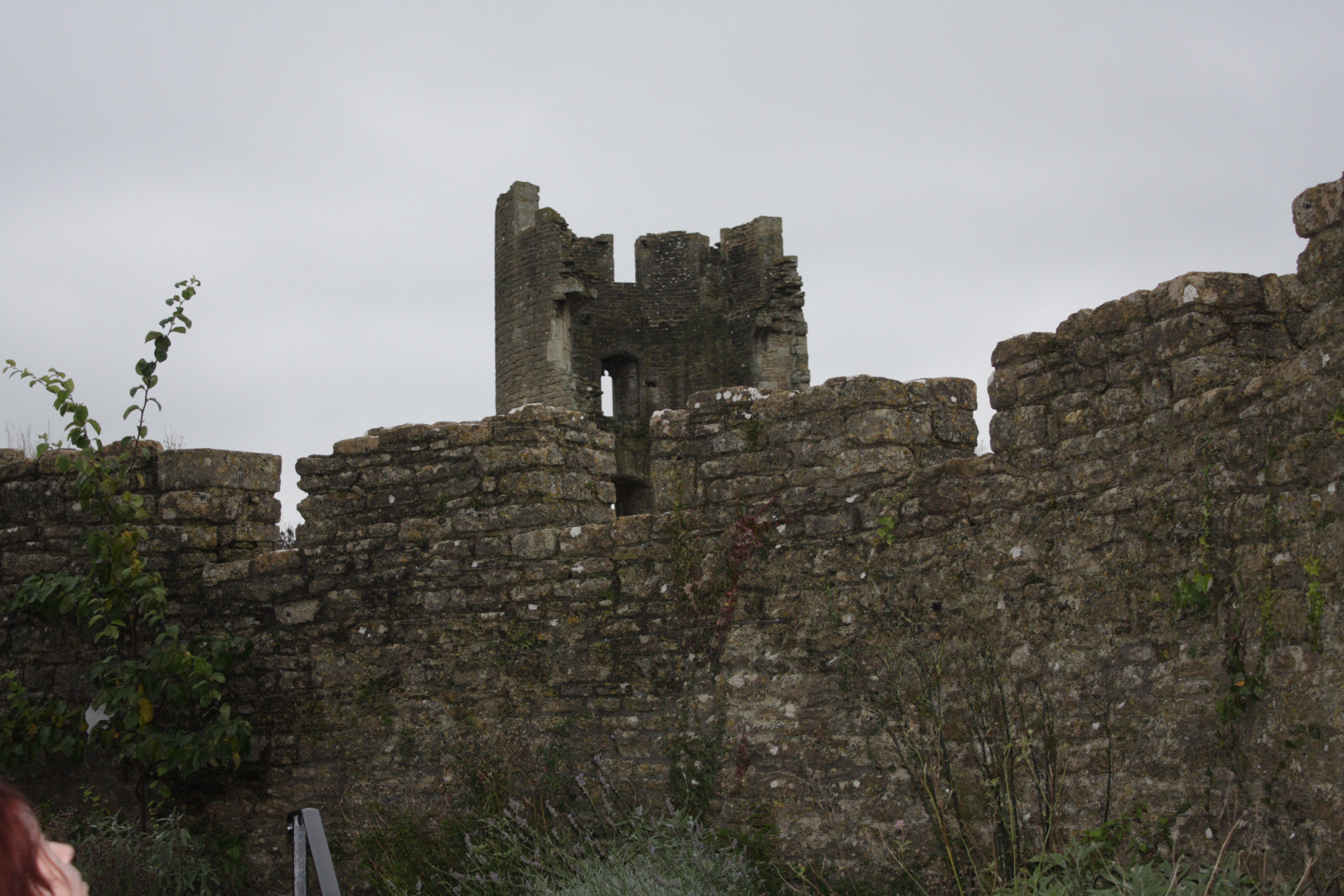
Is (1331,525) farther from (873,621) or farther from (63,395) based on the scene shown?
(63,395)

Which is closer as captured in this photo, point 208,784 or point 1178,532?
point 1178,532

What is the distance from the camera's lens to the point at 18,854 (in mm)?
1433

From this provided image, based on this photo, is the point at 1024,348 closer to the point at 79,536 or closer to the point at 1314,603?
the point at 1314,603

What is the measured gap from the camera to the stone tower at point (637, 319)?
2578cm

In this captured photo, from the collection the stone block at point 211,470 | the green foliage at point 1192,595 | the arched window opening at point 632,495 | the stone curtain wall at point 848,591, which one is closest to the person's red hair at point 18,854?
the stone curtain wall at point 848,591

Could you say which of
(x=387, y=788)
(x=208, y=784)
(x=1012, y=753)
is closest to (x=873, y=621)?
(x=1012, y=753)

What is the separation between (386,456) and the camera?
6336 millimetres

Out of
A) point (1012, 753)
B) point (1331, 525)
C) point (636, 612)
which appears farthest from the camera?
point (636, 612)

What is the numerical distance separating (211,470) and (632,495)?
1873cm

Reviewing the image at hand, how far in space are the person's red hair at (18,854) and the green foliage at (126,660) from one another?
4.82 meters

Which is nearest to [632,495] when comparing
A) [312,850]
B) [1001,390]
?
[1001,390]

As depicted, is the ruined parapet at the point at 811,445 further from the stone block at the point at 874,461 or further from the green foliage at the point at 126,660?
the green foliage at the point at 126,660

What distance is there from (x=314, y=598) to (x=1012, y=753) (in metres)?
→ 3.71

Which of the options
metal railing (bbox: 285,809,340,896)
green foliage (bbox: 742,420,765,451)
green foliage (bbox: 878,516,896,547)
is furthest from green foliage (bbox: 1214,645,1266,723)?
metal railing (bbox: 285,809,340,896)
